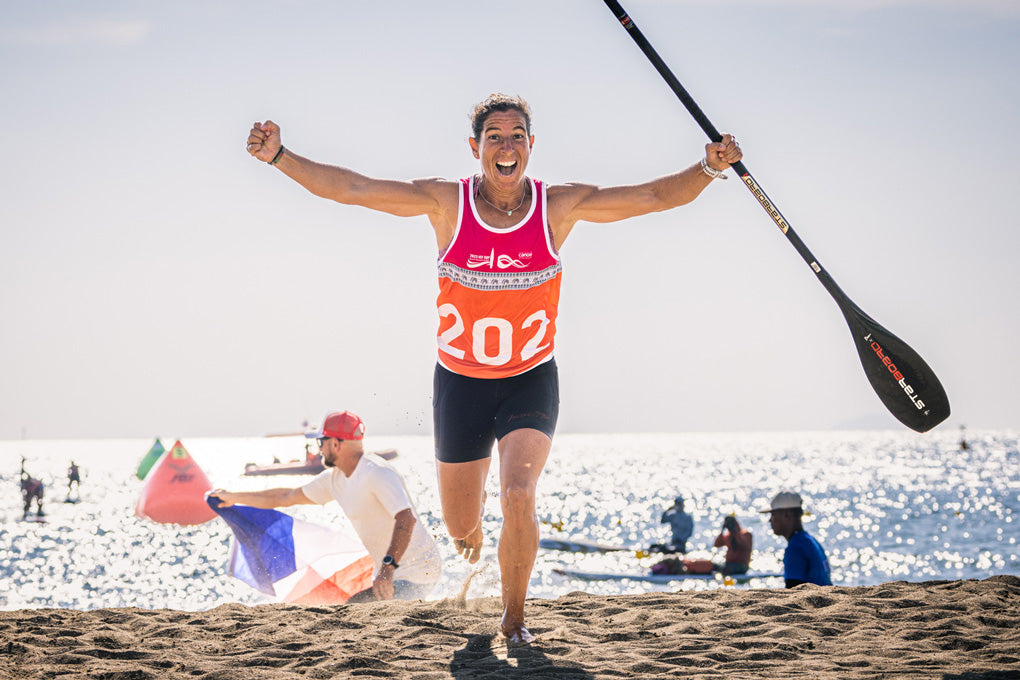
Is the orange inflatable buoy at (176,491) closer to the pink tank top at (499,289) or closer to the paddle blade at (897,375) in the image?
the pink tank top at (499,289)

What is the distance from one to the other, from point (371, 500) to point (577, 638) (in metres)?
2.75

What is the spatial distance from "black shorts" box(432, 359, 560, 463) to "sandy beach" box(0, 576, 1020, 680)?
1.06m

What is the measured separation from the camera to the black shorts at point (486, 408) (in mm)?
4965

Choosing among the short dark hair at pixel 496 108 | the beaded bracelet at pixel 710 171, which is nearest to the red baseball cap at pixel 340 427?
the short dark hair at pixel 496 108

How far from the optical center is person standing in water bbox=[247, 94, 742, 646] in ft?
15.6

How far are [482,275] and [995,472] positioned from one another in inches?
3856

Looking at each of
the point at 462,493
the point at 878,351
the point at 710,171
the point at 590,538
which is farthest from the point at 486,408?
the point at 590,538

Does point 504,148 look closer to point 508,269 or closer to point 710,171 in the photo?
point 508,269

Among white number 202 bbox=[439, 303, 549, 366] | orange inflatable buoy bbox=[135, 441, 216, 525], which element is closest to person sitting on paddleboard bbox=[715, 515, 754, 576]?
orange inflatable buoy bbox=[135, 441, 216, 525]

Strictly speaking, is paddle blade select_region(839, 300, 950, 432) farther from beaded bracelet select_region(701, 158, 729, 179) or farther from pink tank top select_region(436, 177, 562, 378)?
pink tank top select_region(436, 177, 562, 378)

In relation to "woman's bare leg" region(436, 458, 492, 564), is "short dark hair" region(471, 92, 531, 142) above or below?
above

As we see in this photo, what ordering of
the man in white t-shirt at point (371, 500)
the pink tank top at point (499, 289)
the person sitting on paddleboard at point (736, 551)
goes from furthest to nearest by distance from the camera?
the person sitting on paddleboard at point (736, 551)
the man in white t-shirt at point (371, 500)
the pink tank top at point (499, 289)

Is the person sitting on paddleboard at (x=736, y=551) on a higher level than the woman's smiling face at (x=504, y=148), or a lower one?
lower

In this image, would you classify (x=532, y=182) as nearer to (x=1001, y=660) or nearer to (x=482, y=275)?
(x=482, y=275)
